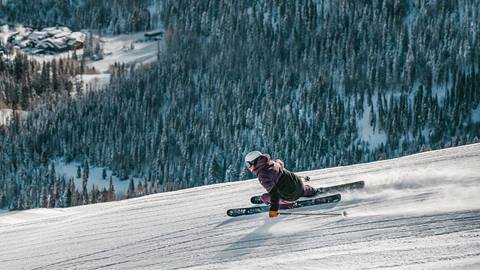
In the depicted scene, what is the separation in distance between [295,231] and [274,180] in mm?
1413

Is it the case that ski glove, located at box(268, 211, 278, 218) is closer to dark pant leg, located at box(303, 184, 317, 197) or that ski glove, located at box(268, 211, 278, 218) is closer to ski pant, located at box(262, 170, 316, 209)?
ski pant, located at box(262, 170, 316, 209)

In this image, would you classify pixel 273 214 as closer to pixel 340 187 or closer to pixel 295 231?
pixel 295 231

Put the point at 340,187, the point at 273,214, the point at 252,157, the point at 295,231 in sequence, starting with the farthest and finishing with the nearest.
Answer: the point at 340,187 < the point at 252,157 < the point at 273,214 < the point at 295,231

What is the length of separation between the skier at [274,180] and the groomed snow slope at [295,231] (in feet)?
1.56

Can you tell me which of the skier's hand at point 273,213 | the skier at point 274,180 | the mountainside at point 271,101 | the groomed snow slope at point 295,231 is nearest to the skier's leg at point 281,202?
the skier at point 274,180

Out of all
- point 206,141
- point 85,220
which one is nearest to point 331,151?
point 206,141

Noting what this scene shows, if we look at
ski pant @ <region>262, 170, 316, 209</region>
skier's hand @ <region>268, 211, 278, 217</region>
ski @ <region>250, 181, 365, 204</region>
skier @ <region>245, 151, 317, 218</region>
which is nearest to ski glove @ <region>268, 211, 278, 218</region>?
skier's hand @ <region>268, 211, 278, 217</region>

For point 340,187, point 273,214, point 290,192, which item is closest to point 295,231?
point 273,214

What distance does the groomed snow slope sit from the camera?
356 inches

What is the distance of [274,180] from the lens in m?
11.7

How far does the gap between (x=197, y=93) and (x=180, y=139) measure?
82.8 ft

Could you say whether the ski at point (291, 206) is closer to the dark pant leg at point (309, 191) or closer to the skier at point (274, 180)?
the skier at point (274, 180)

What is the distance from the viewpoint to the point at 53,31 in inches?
7456

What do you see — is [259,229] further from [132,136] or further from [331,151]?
[132,136]
